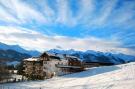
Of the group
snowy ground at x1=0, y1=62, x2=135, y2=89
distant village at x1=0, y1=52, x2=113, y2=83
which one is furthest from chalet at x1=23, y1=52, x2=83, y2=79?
snowy ground at x1=0, y1=62, x2=135, y2=89

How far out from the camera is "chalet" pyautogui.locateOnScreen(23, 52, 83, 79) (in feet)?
368

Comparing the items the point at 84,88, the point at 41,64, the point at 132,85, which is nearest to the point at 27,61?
the point at 41,64

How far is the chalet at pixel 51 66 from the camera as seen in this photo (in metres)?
112

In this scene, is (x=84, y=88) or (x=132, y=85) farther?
(x=84, y=88)

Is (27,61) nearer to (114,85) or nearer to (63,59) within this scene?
(63,59)

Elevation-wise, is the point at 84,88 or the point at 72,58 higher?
the point at 72,58

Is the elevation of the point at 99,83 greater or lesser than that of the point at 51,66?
lesser

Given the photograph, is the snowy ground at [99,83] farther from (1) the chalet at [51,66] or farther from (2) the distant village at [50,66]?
(1) the chalet at [51,66]

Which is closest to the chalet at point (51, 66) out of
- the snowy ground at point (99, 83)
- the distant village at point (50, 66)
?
the distant village at point (50, 66)

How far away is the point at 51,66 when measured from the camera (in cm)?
11312

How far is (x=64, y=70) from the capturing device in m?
113

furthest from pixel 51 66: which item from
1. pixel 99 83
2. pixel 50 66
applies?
pixel 99 83

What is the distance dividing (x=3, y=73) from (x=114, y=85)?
49.4m

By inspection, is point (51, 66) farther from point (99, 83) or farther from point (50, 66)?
point (99, 83)
